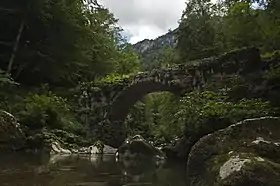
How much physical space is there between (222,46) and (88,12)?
1022 cm

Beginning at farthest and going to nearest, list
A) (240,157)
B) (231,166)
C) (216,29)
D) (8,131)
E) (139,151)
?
1. (216,29)
2. (139,151)
3. (8,131)
4. (240,157)
5. (231,166)

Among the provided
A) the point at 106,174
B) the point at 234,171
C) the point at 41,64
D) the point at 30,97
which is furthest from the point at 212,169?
the point at 41,64

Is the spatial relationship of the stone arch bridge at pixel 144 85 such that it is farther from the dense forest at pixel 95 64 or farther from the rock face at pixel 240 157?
the rock face at pixel 240 157

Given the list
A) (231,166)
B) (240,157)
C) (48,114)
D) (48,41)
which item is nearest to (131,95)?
(48,114)

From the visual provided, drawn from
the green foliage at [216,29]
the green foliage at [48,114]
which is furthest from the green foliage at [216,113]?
the green foliage at [216,29]

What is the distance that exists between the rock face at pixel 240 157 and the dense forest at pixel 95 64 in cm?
627

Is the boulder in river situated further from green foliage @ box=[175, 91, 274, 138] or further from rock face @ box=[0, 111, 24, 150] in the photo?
rock face @ box=[0, 111, 24, 150]

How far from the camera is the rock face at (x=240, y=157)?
257 inches

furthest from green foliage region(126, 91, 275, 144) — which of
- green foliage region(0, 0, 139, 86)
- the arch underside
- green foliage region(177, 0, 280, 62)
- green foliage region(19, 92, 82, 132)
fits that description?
green foliage region(0, 0, 139, 86)

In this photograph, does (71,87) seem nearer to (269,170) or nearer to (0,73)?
(0,73)

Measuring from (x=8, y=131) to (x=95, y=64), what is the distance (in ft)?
73.7

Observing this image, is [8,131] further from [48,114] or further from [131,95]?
[131,95]

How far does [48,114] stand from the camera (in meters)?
22.2

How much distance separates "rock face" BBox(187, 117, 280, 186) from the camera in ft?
21.4
